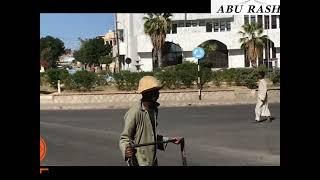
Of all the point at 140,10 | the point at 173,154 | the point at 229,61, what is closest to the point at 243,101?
the point at 229,61

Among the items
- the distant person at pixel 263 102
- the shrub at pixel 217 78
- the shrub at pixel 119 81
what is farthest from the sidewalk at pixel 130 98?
the distant person at pixel 263 102

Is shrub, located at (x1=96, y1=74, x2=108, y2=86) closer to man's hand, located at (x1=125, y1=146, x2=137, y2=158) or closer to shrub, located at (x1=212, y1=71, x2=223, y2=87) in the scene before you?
shrub, located at (x1=212, y1=71, x2=223, y2=87)

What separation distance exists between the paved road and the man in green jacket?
4.93ft

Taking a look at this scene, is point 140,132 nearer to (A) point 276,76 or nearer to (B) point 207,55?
(A) point 276,76

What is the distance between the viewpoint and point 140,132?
4.10 meters

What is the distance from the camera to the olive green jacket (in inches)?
159

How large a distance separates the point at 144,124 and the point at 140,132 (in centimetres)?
7

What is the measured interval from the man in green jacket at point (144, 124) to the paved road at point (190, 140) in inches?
59.1

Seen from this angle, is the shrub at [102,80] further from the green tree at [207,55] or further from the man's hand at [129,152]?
the man's hand at [129,152]

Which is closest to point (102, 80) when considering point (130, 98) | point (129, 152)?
point (130, 98)

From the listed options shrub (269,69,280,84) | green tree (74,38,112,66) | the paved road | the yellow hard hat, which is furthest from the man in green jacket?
green tree (74,38,112,66)
